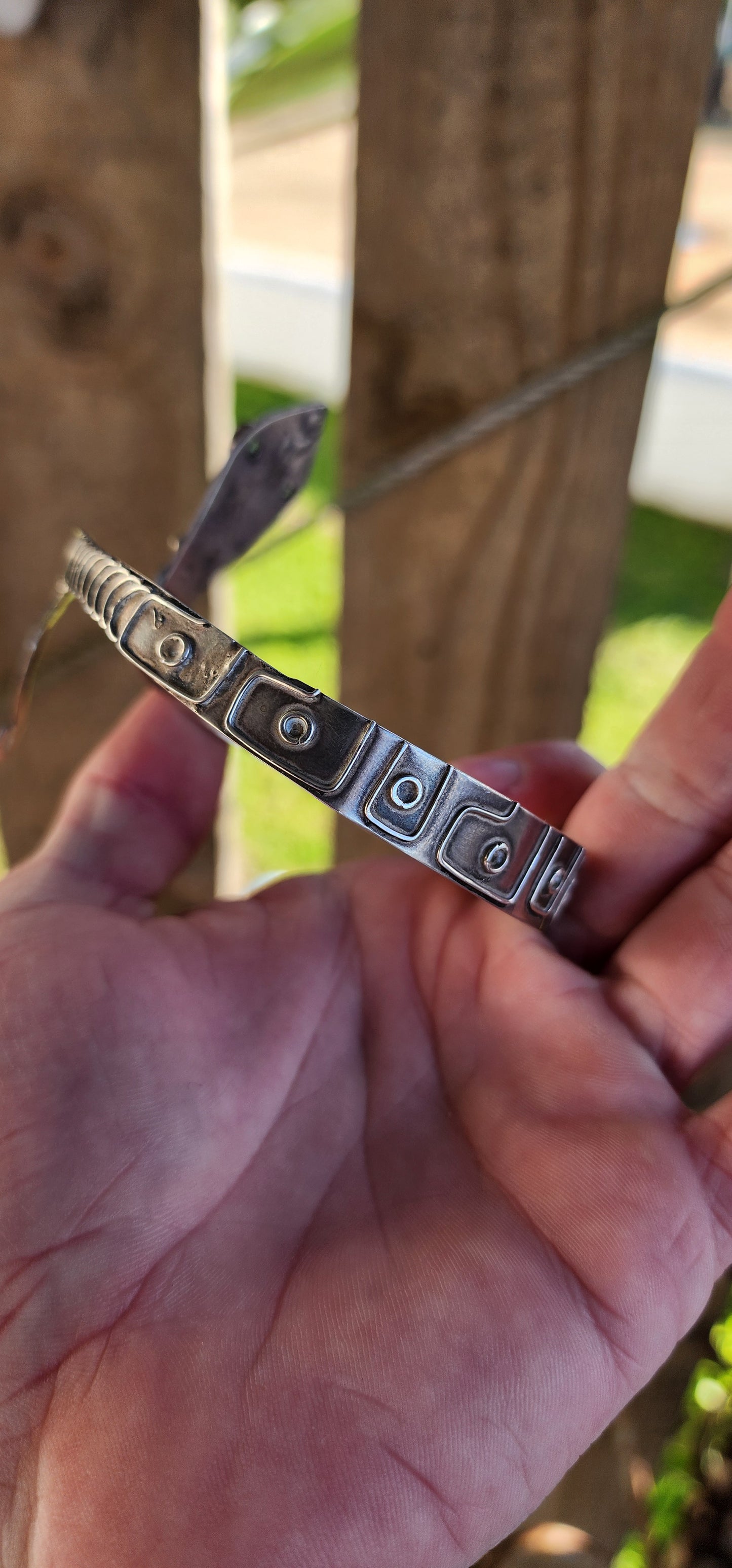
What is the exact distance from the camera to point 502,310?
87 cm

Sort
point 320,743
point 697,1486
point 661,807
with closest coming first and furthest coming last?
1. point 320,743
2. point 661,807
3. point 697,1486

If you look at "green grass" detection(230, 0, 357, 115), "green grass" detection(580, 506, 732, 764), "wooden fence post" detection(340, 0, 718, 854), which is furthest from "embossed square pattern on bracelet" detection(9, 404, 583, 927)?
"green grass" detection(580, 506, 732, 764)

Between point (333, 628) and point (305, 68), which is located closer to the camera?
point (305, 68)

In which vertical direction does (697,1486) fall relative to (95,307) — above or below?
below

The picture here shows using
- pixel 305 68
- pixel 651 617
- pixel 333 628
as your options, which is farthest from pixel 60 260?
pixel 651 617

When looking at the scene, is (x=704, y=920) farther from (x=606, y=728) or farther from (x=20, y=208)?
(x=606, y=728)

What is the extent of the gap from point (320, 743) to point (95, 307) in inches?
21.4

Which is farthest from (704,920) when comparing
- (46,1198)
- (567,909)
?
(46,1198)

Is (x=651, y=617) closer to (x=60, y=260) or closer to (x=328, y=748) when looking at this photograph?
(x=60, y=260)

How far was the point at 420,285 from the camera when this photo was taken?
88 cm

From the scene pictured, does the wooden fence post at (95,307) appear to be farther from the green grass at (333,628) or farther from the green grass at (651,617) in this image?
the green grass at (651,617)

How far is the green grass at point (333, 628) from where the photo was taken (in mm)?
1947

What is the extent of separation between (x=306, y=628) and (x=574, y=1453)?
1.86 meters

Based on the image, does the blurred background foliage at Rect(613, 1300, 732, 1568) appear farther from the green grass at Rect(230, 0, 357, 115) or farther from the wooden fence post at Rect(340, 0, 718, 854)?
the green grass at Rect(230, 0, 357, 115)
